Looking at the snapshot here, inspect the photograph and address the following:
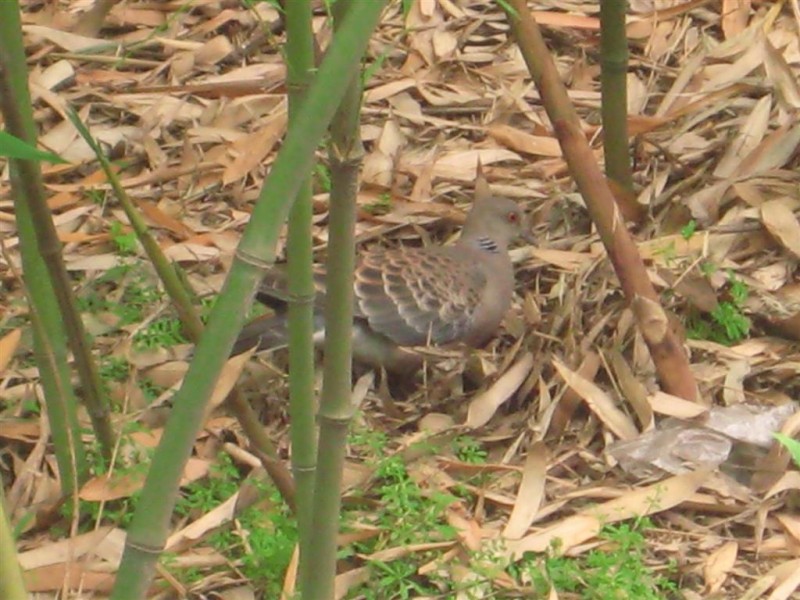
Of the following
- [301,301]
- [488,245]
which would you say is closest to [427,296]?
[488,245]

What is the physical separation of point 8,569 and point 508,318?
2693 mm

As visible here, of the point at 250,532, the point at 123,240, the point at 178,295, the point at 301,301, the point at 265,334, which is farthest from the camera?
the point at 123,240

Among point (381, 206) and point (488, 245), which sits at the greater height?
point (381, 206)

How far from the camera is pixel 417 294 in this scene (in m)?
3.98

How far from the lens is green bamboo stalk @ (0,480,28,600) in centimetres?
137

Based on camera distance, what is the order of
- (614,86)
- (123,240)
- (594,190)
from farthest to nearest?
(123,240) → (614,86) → (594,190)

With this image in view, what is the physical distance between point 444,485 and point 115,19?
2285 mm

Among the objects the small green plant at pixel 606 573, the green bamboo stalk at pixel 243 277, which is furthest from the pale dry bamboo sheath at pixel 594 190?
the green bamboo stalk at pixel 243 277

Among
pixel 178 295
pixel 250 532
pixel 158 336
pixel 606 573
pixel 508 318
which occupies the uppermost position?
pixel 178 295

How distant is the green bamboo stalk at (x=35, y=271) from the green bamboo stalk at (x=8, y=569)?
488 millimetres

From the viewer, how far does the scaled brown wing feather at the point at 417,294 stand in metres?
3.95

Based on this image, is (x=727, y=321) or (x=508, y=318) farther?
(x=508, y=318)

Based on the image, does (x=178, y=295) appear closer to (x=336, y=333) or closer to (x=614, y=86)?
(x=336, y=333)

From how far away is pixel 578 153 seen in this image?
3240 millimetres
